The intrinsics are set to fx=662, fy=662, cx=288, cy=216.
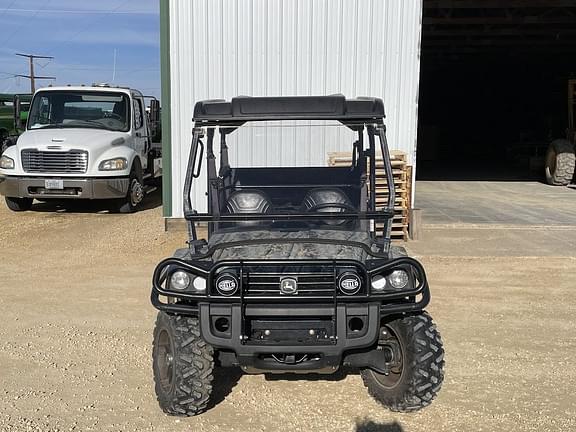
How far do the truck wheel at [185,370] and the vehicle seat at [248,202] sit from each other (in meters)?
0.77

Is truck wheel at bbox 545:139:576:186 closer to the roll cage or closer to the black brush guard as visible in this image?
the roll cage

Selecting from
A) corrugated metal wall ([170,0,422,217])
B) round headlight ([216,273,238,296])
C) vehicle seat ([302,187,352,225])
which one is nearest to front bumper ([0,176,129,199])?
corrugated metal wall ([170,0,422,217])

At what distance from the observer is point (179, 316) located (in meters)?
3.81

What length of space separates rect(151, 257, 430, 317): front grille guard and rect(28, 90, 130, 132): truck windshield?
28.2ft

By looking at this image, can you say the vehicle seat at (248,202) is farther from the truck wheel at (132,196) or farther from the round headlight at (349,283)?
the truck wheel at (132,196)

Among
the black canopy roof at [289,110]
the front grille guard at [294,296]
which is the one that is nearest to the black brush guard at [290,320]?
the front grille guard at [294,296]

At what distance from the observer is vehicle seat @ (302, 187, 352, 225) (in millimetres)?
4125

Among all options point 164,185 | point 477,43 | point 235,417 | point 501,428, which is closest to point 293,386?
point 235,417

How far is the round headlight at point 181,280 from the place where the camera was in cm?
363

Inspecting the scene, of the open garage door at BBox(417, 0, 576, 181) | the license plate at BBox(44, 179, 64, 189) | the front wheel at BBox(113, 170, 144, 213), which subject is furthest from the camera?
the open garage door at BBox(417, 0, 576, 181)

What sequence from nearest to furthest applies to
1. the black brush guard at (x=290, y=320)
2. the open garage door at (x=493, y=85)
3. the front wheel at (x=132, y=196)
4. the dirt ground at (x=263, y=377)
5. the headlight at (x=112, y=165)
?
1. the black brush guard at (x=290, y=320)
2. the dirt ground at (x=263, y=377)
3. the headlight at (x=112, y=165)
4. the front wheel at (x=132, y=196)
5. the open garage door at (x=493, y=85)

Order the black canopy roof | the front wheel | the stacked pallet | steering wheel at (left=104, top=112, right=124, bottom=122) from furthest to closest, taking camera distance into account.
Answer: steering wheel at (left=104, top=112, right=124, bottom=122)
the front wheel
the stacked pallet
the black canopy roof

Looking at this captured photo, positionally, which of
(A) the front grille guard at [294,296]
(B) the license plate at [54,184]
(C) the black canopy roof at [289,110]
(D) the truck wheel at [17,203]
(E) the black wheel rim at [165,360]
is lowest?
(D) the truck wheel at [17,203]

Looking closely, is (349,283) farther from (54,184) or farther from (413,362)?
(54,184)
